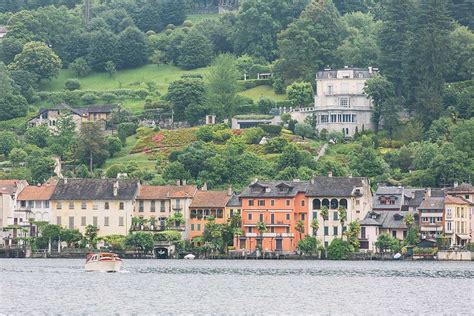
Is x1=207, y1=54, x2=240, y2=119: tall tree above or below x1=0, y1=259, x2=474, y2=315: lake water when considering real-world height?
above

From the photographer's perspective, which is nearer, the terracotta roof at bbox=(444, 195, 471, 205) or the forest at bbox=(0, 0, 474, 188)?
the terracotta roof at bbox=(444, 195, 471, 205)

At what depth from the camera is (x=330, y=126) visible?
181500 mm

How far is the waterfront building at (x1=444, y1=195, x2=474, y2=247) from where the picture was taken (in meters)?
144

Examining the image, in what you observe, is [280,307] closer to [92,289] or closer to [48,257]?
[92,289]

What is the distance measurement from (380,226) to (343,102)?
134ft

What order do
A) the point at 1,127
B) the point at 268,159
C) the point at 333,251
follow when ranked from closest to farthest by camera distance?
the point at 333,251
the point at 268,159
the point at 1,127

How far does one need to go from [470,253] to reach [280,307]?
51.7 meters

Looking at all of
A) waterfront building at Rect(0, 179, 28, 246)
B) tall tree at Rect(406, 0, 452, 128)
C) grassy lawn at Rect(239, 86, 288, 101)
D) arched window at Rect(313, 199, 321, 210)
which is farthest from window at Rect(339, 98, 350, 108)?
waterfront building at Rect(0, 179, 28, 246)

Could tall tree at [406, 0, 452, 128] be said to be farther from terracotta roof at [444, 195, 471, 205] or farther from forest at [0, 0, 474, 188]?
terracotta roof at [444, 195, 471, 205]

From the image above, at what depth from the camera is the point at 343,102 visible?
183250 mm

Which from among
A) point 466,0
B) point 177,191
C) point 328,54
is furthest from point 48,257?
point 466,0

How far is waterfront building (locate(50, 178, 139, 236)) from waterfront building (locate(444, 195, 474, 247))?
90.4ft

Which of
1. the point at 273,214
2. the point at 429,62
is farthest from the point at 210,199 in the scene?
the point at 429,62

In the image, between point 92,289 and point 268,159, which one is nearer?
point 92,289
